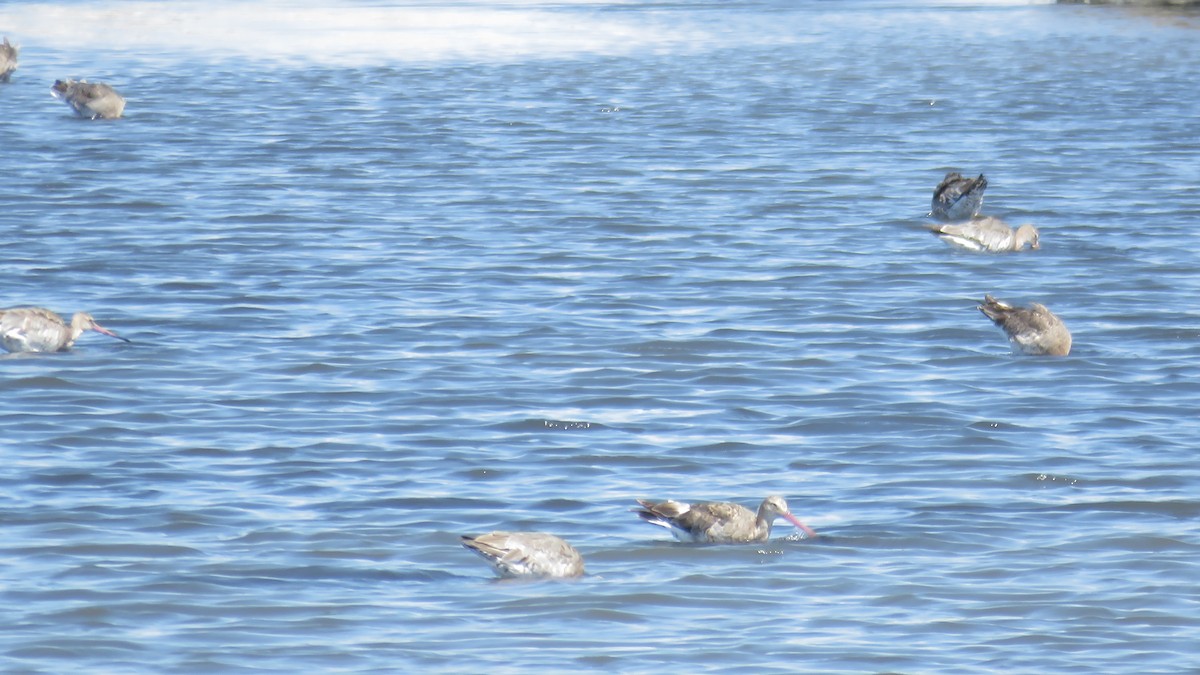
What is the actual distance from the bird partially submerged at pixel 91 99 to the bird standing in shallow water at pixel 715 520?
777 inches

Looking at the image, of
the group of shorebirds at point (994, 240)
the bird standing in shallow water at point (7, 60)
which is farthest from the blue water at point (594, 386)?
the bird standing in shallow water at point (7, 60)

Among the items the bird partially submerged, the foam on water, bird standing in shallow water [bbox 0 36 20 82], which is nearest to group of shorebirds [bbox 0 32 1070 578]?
the bird partially submerged

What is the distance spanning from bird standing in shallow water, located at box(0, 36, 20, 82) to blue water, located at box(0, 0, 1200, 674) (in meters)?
1.84

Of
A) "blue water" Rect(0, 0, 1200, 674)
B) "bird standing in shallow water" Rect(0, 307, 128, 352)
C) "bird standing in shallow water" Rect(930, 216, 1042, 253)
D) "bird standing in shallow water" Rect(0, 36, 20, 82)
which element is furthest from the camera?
"bird standing in shallow water" Rect(0, 36, 20, 82)

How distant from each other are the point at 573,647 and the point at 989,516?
9.78 ft

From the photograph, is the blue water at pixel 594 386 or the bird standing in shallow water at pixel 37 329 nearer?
the blue water at pixel 594 386

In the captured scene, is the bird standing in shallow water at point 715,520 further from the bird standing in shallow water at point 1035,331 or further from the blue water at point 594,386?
the bird standing in shallow water at point 1035,331

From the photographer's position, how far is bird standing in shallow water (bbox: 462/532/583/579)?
10.3 m

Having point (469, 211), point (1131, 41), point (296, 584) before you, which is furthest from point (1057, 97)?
point (296, 584)

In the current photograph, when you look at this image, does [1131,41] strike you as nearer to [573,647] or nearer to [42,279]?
[42,279]

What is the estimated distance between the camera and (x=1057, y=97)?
108 feet

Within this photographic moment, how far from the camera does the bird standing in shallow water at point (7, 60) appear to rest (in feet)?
113

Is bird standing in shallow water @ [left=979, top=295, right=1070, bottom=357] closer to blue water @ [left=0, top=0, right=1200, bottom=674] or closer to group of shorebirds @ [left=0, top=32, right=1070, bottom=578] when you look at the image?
group of shorebirds @ [left=0, top=32, right=1070, bottom=578]

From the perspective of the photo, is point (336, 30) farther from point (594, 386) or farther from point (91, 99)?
point (594, 386)
